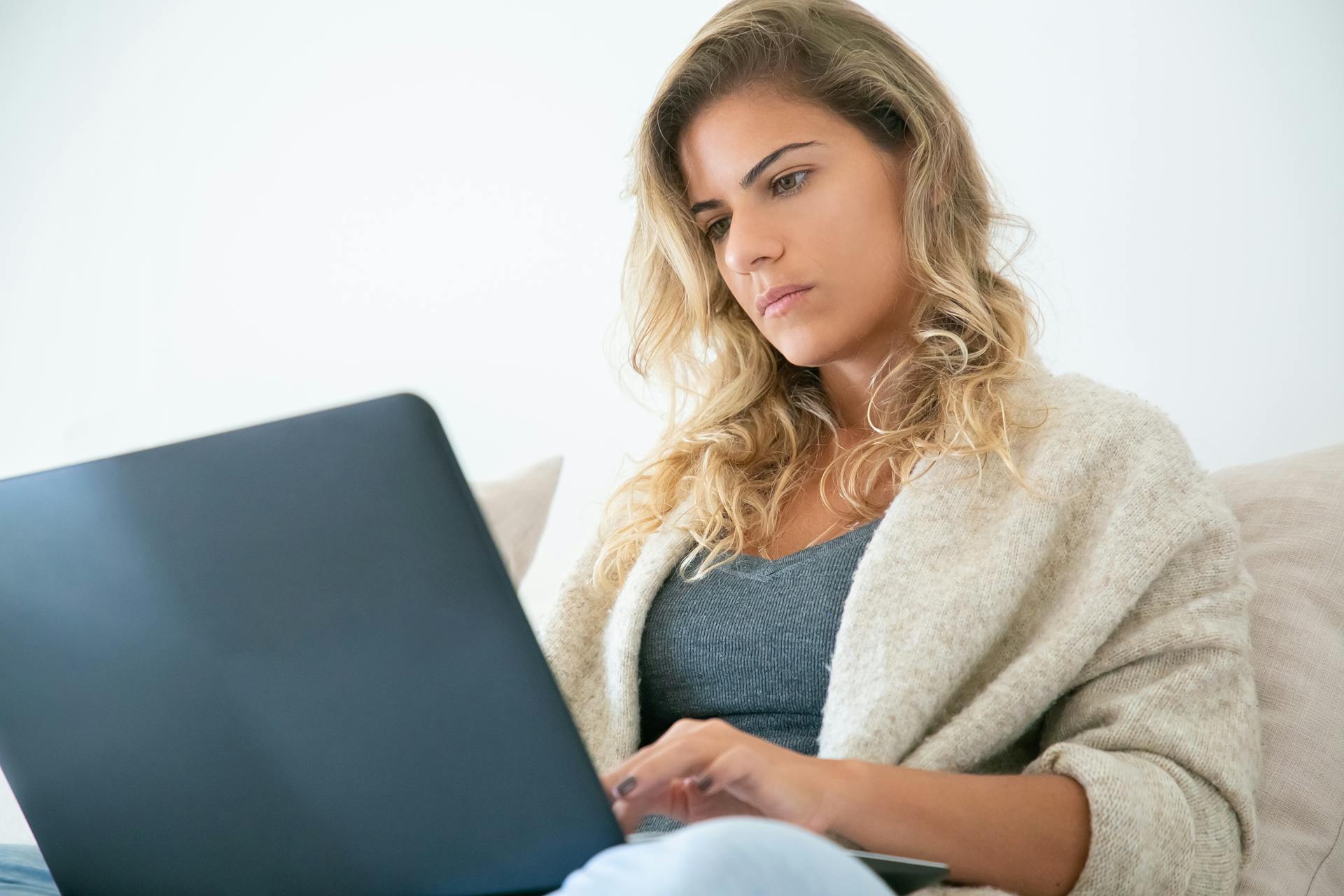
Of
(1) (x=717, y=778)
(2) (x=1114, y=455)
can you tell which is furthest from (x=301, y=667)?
(2) (x=1114, y=455)

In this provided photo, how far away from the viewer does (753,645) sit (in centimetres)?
105

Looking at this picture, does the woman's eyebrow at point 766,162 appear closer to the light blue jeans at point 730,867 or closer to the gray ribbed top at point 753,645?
the gray ribbed top at point 753,645

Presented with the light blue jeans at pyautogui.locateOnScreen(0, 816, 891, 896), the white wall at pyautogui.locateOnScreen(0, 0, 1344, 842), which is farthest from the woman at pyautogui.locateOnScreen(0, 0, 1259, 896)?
the white wall at pyautogui.locateOnScreen(0, 0, 1344, 842)

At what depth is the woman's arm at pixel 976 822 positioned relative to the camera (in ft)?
2.51

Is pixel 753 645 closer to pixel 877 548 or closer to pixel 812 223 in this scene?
pixel 877 548

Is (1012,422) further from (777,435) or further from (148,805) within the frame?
(148,805)

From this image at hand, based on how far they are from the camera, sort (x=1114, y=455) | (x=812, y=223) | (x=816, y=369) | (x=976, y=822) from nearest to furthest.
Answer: (x=976, y=822) < (x=1114, y=455) < (x=812, y=223) < (x=816, y=369)

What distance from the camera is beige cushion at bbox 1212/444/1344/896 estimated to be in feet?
3.12

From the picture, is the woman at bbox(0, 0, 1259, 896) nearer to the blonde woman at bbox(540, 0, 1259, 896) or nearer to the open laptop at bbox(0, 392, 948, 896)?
the blonde woman at bbox(540, 0, 1259, 896)

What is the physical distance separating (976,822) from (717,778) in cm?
23

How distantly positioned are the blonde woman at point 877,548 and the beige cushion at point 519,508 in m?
0.16

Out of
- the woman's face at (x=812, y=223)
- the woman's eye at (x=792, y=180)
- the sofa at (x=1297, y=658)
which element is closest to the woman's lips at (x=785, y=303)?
the woman's face at (x=812, y=223)

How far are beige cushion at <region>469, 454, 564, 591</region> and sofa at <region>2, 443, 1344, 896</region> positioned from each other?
0.43m

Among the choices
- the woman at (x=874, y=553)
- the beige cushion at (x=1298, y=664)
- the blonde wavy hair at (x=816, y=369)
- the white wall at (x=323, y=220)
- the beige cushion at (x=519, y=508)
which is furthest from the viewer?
the white wall at (x=323, y=220)
